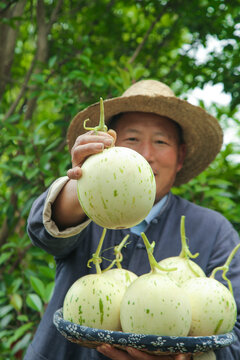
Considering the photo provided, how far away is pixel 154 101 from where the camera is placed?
5.33ft

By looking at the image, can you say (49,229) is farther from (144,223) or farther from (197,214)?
(197,214)

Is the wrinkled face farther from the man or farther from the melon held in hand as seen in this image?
the melon held in hand

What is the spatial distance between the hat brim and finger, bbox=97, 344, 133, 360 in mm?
823

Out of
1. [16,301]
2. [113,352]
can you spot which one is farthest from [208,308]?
[16,301]

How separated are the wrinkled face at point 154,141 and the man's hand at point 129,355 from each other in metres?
0.74

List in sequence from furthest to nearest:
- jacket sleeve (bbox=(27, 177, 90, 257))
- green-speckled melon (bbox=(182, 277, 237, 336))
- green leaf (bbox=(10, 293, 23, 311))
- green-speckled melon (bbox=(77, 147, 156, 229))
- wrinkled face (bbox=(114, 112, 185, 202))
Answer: green leaf (bbox=(10, 293, 23, 311)) → wrinkled face (bbox=(114, 112, 185, 202)) → jacket sleeve (bbox=(27, 177, 90, 257)) → green-speckled melon (bbox=(182, 277, 237, 336)) → green-speckled melon (bbox=(77, 147, 156, 229))

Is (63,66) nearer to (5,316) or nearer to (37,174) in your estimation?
(37,174)

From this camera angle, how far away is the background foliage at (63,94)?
2096 millimetres

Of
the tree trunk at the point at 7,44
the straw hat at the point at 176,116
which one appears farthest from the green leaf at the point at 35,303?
the tree trunk at the point at 7,44

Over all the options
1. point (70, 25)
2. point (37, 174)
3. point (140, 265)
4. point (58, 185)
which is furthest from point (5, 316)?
point (70, 25)

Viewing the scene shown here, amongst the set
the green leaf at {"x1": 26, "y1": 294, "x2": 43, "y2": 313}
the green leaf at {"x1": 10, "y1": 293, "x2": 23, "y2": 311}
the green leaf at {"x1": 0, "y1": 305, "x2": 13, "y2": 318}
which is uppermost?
the green leaf at {"x1": 26, "y1": 294, "x2": 43, "y2": 313}

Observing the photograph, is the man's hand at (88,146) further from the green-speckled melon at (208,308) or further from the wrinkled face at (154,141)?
the wrinkled face at (154,141)

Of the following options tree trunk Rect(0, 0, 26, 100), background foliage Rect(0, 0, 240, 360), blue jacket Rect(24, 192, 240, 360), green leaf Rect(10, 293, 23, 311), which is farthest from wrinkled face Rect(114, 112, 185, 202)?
tree trunk Rect(0, 0, 26, 100)

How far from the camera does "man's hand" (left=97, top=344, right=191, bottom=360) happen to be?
2.95 ft
